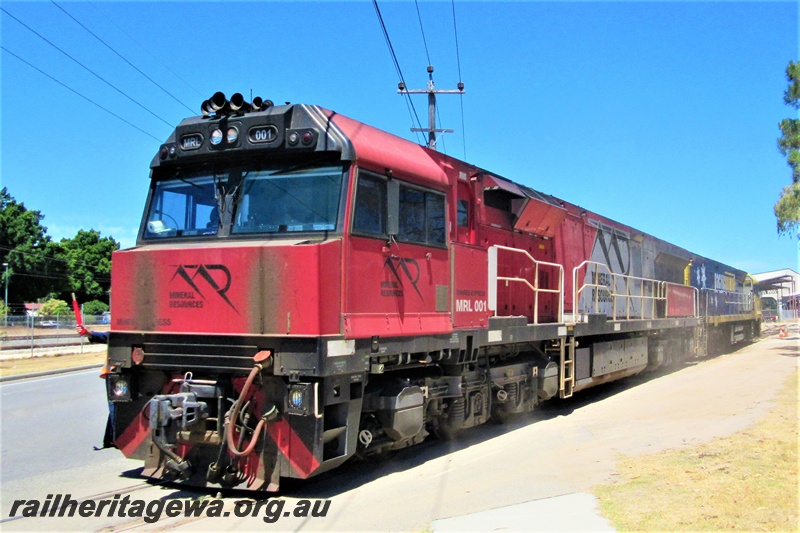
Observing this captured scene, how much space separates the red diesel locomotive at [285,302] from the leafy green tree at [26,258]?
2649 inches

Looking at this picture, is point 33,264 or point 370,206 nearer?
point 370,206

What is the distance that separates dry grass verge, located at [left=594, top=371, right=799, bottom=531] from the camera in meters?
5.42

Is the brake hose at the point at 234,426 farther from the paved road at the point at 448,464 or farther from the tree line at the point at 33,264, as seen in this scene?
the tree line at the point at 33,264

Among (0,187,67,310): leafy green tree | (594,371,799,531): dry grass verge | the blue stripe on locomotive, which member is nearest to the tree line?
(0,187,67,310): leafy green tree

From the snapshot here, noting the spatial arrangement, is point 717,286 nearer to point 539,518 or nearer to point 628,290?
point 628,290

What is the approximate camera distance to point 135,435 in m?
6.99

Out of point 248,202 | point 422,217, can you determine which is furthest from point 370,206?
point 248,202

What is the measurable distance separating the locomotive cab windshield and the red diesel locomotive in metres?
0.02

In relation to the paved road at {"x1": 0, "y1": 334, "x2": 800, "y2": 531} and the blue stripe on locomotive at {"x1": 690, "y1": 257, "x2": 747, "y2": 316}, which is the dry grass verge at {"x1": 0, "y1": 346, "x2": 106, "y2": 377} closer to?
the paved road at {"x1": 0, "y1": 334, "x2": 800, "y2": 531}

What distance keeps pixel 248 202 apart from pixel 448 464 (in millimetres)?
3968

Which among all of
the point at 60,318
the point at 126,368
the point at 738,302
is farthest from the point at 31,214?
the point at 126,368

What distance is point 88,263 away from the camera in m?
74.7

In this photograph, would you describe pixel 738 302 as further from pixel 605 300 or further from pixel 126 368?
pixel 126 368

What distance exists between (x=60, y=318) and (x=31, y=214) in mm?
38413
